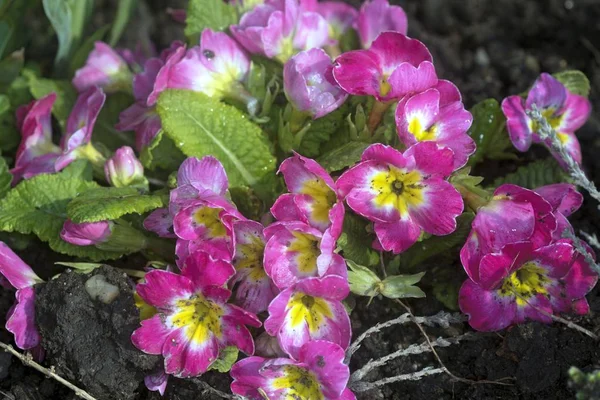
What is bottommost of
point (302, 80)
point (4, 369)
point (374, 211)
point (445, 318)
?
point (4, 369)

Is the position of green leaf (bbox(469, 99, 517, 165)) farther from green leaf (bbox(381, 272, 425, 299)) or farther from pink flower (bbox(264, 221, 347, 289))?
pink flower (bbox(264, 221, 347, 289))

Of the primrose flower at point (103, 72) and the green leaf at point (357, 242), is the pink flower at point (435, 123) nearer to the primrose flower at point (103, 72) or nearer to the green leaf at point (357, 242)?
the green leaf at point (357, 242)

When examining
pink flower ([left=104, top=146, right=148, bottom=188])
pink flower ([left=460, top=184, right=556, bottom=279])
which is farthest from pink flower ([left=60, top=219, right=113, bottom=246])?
pink flower ([left=460, top=184, right=556, bottom=279])

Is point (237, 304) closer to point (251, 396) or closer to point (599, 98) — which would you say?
point (251, 396)

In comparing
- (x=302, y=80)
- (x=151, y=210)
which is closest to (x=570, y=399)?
(x=302, y=80)

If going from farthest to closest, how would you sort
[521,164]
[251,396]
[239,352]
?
[521,164]
[239,352]
[251,396]

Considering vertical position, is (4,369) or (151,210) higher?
(151,210)
